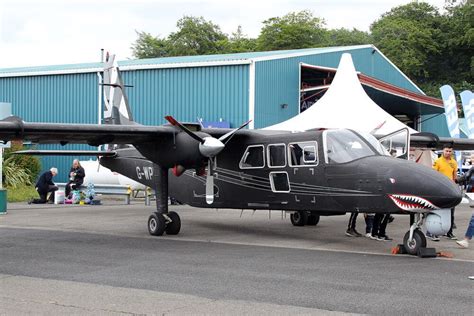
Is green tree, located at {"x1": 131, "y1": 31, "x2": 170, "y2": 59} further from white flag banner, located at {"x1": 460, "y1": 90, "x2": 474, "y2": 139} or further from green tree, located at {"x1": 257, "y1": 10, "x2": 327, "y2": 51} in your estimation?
white flag banner, located at {"x1": 460, "y1": 90, "x2": 474, "y2": 139}

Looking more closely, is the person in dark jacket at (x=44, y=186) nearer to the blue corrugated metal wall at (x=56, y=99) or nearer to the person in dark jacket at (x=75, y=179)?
the person in dark jacket at (x=75, y=179)

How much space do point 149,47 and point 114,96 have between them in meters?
63.8

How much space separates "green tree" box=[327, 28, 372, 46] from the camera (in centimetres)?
7956

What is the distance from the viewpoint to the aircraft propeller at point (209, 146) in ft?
45.2

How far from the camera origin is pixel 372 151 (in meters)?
12.8

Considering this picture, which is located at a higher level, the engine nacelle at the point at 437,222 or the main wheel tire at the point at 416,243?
the engine nacelle at the point at 437,222

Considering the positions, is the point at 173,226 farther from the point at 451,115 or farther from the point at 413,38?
the point at 413,38

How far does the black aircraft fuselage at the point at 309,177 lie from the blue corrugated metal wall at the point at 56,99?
19234 mm

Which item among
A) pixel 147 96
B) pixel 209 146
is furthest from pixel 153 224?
pixel 147 96

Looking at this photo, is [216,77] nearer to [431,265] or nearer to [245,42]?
[431,265]

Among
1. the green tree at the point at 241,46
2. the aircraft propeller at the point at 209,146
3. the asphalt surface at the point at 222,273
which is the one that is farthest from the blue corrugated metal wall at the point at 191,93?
the green tree at the point at 241,46

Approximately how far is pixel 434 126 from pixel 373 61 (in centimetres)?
1266

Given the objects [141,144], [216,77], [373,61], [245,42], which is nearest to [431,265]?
[141,144]

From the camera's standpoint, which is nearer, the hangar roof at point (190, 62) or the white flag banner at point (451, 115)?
the white flag banner at point (451, 115)
